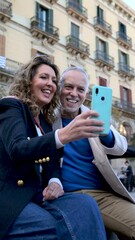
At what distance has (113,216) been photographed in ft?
6.34

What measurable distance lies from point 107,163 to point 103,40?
19.4 metres

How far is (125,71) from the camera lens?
2134 cm

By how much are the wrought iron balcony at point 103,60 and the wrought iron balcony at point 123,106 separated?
2.25 meters

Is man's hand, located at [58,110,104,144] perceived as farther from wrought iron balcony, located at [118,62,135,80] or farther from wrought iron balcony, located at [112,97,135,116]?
wrought iron balcony, located at [118,62,135,80]

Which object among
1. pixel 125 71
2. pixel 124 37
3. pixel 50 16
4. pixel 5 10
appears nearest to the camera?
pixel 5 10

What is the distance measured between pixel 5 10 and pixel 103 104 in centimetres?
1400

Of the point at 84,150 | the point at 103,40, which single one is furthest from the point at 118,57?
the point at 84,150

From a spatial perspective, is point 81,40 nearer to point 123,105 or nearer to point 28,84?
point 123,105

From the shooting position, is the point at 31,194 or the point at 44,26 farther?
the point at 44,26

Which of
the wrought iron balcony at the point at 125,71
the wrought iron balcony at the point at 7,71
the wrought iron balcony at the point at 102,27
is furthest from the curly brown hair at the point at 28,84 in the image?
the wrought iron balcony at the point at 125,71

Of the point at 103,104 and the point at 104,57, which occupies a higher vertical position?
the point at 104,57

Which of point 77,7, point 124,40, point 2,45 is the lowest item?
point 2,45

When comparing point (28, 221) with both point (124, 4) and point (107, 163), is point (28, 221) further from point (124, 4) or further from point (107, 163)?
point (124, 4)

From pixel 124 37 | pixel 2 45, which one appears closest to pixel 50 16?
pixel 2 45
